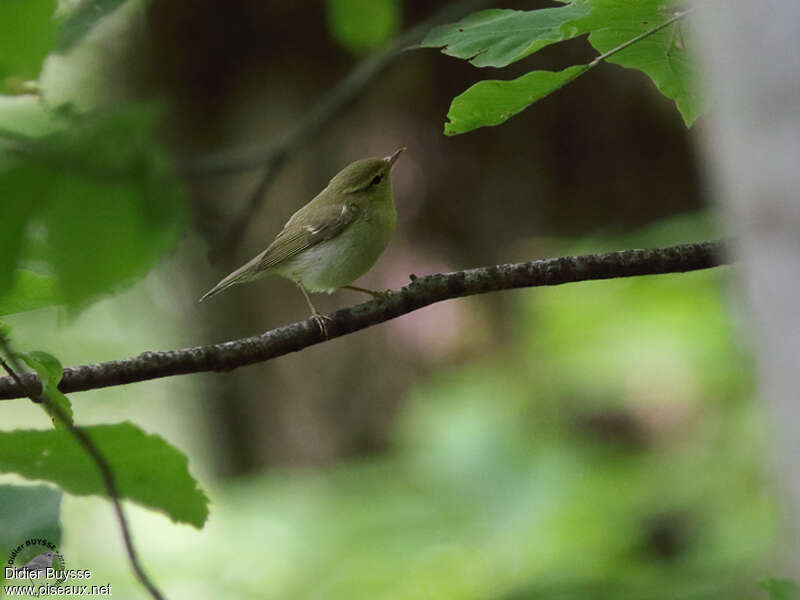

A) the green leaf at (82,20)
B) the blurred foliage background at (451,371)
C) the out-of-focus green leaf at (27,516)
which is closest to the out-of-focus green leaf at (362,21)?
the green leaf at (82,20)

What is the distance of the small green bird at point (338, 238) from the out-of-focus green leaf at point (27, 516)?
201cm

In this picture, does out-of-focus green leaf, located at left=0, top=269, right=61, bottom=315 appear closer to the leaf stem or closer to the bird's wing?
the leaf stem

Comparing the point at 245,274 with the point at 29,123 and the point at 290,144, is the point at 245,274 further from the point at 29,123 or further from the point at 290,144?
the point at 29,123

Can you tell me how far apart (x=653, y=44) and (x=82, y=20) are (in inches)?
45.7

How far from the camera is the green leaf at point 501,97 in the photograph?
1.55m

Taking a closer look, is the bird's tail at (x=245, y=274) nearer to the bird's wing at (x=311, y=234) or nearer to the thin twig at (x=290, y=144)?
the bird's wing at (x=311, y=234)

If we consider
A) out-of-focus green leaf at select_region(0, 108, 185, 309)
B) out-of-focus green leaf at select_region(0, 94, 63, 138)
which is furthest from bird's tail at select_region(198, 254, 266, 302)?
out-of-focus green leaf at select_region(0, 108, 185, 309)

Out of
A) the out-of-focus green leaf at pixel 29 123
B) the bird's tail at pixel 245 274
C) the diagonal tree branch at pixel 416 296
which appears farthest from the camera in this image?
the bird's tail at pixel 245 274

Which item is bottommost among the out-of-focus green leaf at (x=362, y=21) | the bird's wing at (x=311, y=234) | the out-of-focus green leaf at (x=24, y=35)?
the out-of-focus green leaf at (x=24, y=35)

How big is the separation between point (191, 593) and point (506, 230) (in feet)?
10.2

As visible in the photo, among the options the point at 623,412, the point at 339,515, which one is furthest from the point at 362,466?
the point at 623,412

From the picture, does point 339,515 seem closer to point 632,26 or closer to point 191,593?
point 191,593

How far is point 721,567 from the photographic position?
3.88m

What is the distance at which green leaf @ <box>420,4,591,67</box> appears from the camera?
4.95ft
